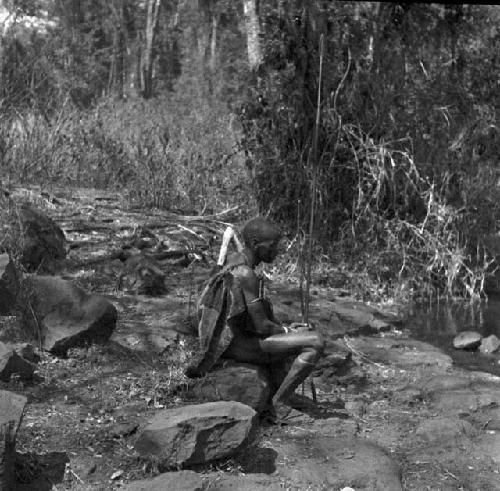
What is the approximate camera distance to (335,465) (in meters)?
4.62

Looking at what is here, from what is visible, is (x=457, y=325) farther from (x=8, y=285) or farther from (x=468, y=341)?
(x=8, y=285)

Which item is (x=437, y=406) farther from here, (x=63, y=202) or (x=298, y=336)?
(x=63, y=202)

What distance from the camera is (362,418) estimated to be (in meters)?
5.67

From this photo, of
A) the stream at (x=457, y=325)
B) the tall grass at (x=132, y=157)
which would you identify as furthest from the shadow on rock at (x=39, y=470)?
the tall grass at (x=132, y=157)

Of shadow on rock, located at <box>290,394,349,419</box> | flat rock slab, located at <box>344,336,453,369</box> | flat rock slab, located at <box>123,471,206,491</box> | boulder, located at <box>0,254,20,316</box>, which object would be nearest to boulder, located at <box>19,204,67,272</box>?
boulder, located at <box>0,254,20,316</box>

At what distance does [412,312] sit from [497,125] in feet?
10.8

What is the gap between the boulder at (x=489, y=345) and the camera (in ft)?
29.1

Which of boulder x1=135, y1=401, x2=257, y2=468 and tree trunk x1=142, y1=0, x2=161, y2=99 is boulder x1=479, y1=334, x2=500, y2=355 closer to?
→ boulder x1=135, y1=401, x2=257, y2=468

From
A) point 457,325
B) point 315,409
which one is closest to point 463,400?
point 315,409

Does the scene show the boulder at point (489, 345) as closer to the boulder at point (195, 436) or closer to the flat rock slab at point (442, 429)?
the flat rock slab at point (442, 429)

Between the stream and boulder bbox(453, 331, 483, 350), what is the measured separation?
2.8 inches

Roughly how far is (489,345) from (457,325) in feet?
4.01

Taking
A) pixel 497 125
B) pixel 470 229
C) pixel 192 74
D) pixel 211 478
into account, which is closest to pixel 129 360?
pixel 211 478

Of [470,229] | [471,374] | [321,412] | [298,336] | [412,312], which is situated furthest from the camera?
[470,229]
